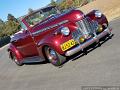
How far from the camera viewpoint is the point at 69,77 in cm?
752

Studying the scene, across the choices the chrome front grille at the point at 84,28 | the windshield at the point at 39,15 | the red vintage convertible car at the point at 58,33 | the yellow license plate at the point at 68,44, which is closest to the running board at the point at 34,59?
the red vintage convertible car at the point at 58,33

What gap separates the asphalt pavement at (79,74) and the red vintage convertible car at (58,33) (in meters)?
0.39

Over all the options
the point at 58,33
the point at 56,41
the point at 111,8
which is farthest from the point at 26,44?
the point at 111,8

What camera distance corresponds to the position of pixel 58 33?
8.60 metres

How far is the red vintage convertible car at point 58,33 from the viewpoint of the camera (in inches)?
335

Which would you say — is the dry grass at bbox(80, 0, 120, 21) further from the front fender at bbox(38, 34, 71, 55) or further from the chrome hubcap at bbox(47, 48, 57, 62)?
the front fender at bbox(38, 34, 71, 55)

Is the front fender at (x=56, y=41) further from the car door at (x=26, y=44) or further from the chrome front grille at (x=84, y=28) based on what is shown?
the car door at (x=26, y=44)

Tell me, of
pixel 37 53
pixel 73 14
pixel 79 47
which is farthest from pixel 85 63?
pixel 37 53

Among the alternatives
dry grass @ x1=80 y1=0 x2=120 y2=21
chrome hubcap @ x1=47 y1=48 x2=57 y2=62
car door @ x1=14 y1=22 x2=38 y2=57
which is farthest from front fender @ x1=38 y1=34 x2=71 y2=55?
dry grass @ x1=80 y1=0 x2=120 y2=21

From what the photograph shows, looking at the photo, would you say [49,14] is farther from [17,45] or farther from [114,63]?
[114,63]

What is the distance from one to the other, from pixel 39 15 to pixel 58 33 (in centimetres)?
211

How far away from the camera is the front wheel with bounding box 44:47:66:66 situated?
8703 mm

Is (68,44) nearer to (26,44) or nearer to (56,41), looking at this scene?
(56,41)

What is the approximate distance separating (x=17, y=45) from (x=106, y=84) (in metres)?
6.65
